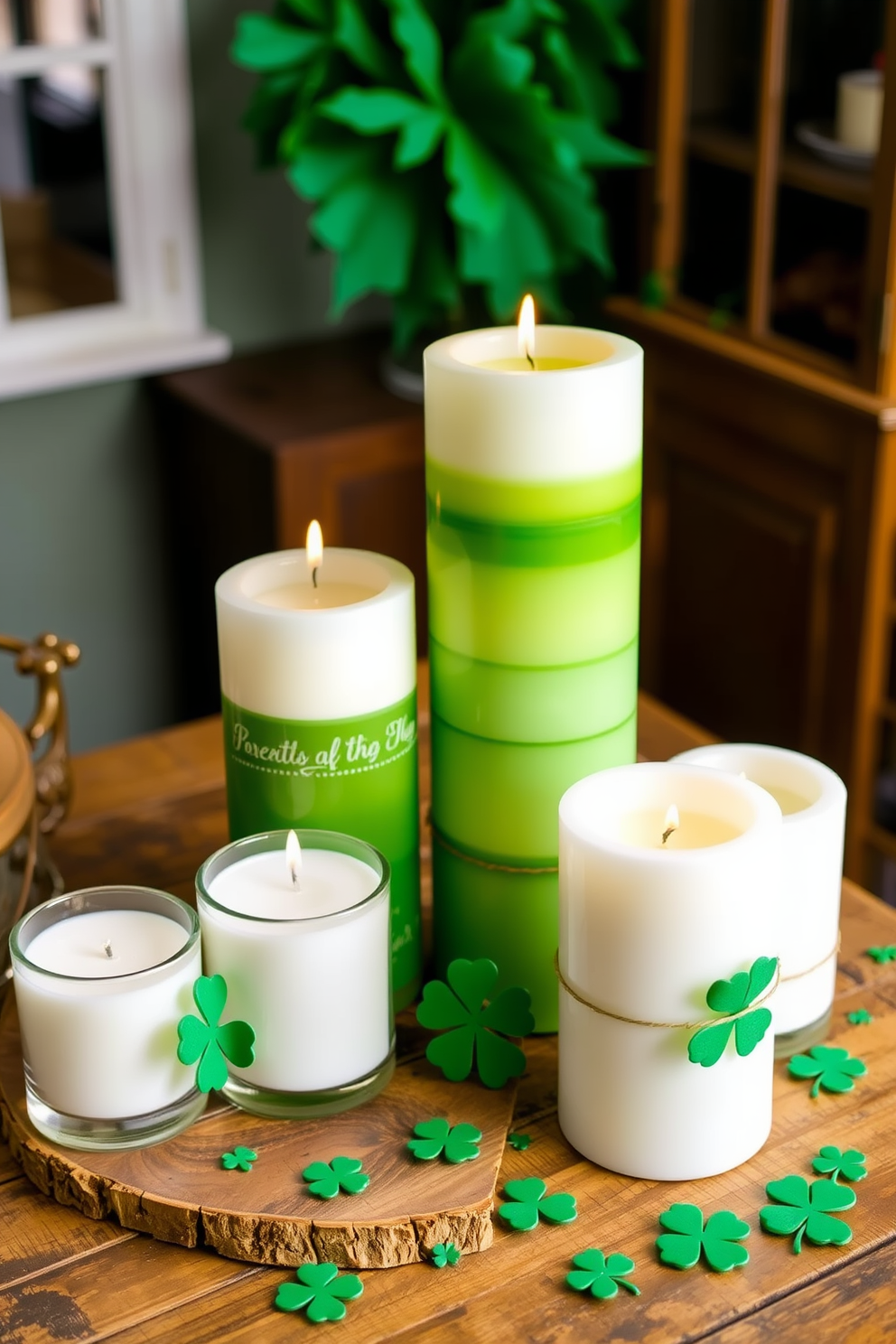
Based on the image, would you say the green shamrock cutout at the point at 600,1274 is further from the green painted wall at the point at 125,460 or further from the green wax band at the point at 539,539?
the green painted wall at the point at 125,460

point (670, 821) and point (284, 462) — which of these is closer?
point (670, 821)

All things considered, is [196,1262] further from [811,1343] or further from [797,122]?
[797,122]

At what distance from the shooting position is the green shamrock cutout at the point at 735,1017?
770mm

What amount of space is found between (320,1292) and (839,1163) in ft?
0.89

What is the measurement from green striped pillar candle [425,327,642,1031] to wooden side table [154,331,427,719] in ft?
3.95

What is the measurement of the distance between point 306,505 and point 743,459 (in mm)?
569

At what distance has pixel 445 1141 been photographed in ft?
2.69

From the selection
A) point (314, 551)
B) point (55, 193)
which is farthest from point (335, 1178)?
point (55, 193)

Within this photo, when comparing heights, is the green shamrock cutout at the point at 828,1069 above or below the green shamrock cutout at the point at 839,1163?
below

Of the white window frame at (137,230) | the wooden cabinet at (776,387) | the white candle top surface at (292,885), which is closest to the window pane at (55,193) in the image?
the white window frame at (137,230)

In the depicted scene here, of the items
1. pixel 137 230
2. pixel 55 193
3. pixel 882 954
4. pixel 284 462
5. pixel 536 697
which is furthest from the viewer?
pixel 55 193

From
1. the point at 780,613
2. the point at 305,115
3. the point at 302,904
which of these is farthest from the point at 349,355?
the point at 302,904

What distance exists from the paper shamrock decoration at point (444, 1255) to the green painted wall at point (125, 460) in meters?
1.72

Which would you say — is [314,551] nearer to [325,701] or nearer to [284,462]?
[325,701]
